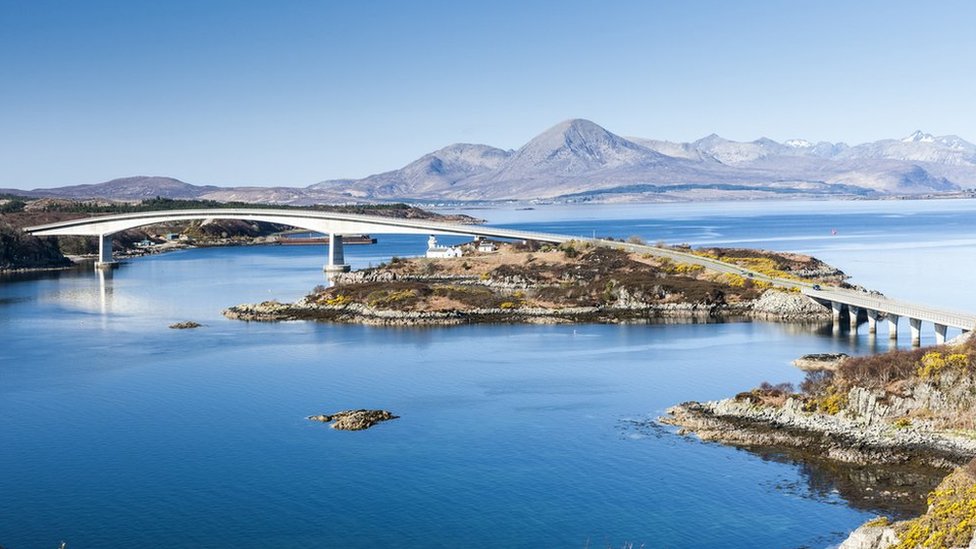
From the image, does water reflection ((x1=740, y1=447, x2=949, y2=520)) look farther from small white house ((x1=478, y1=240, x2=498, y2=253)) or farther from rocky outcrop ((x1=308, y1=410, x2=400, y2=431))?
small white house ((x1=478, y1=240, x2=498, y2=253))

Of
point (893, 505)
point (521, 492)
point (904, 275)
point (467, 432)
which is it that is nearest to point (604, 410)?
point (467, 432)

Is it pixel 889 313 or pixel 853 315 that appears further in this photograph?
pixel 853 315

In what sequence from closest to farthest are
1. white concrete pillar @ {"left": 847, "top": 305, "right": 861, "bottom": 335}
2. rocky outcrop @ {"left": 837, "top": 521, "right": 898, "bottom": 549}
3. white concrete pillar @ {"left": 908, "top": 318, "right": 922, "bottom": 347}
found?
rocky outcrop @ {"left": 837, "top": 521, "right": 898, "bottom": 549}
white concrete pillar @ {"left": 908, "top": 318, "right": 922, "bottom": 347}
white concrete pillar @ {"left": 847, "top": 305, "right": 861, "bottom": 335}

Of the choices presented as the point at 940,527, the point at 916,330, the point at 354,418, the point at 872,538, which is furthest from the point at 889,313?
the point at 940,527

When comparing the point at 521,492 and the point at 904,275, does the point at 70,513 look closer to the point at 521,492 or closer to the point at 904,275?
the point at 521,492

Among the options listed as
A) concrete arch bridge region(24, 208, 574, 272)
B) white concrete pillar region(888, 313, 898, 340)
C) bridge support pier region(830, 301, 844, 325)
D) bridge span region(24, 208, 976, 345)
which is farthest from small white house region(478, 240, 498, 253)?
white concrete pillar region(888, 313, 898, 340)

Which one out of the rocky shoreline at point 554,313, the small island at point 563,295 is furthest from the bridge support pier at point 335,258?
the rocky shoreline at point 554,313

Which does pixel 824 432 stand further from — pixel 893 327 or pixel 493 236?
pixel 493 236
